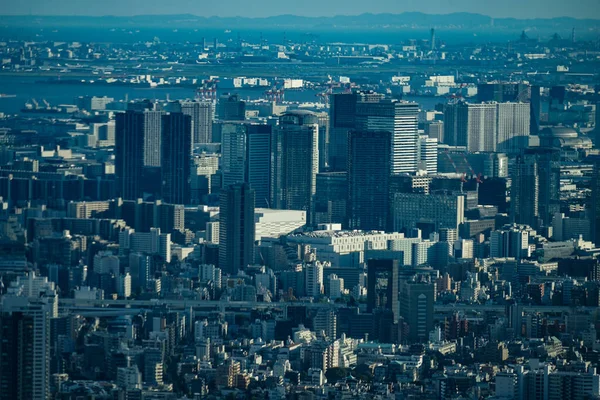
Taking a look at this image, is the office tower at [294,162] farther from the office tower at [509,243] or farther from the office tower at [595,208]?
the office tower at [509,243]

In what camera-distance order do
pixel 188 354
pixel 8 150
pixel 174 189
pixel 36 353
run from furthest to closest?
pixel 8 150, pixel 174 189, pixel 188 354, pixel 36 353

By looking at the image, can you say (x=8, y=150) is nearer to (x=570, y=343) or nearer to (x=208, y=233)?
(x=208, y=233)

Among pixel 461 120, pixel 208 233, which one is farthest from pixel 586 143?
pixel 208 233

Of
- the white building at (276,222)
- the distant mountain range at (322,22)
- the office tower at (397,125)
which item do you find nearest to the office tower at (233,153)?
the office tower at (397,125)

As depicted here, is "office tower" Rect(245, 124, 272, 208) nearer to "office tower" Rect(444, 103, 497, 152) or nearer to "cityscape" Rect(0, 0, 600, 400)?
"cityscape" Rect(0, 0, 600, 400)

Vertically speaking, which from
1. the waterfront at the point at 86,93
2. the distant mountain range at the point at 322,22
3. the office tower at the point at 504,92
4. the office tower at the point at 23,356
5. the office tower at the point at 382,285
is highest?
the distant mountain range at the point at 322,22

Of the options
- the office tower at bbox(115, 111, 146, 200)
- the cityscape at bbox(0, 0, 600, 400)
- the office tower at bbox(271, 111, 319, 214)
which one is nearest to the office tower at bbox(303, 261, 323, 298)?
the cityscape at bbox(0, 0, 600, 400)
